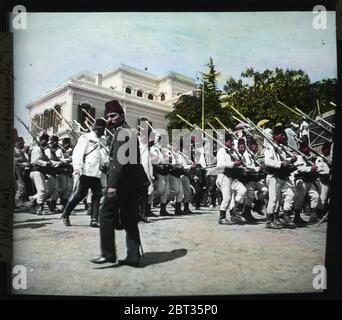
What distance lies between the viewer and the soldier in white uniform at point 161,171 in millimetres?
4801

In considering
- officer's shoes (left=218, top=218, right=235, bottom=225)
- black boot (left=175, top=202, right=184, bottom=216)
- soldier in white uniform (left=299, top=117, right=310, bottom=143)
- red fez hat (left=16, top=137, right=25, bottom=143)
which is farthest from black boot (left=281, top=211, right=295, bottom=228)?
red fez hat (left=16, top=137, right=25, bottom=143)

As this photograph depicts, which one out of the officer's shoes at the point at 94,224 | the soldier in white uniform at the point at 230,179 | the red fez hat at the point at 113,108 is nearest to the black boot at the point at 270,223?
the soldier in white uniform at the point at 230,179

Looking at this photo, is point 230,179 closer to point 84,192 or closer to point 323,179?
point 323,179

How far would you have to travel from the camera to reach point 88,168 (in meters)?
4.56

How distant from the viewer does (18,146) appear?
4.46 m

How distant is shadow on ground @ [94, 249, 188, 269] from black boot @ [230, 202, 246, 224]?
0.75 metres

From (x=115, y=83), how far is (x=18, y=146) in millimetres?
1265

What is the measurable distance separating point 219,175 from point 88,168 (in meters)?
1.56

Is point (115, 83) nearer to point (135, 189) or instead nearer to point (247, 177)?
point (135, 189)

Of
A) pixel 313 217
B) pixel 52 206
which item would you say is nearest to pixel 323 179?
pixel 313 217

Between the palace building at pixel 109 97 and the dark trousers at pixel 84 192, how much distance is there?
607 millimetres

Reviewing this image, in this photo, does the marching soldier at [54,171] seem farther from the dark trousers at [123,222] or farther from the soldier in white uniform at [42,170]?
the dark trousers at [123,222]

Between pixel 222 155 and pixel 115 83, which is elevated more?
pixel 115 83
